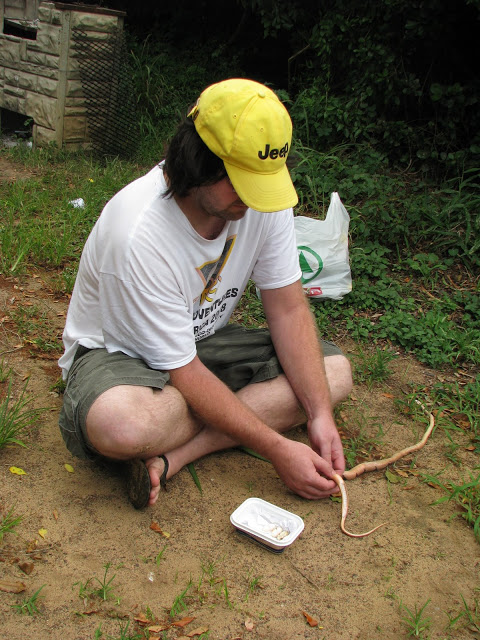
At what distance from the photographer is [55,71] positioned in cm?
602

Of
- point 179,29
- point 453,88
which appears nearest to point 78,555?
point 453,88

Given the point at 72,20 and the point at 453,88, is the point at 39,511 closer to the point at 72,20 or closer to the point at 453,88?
the point at 453,88

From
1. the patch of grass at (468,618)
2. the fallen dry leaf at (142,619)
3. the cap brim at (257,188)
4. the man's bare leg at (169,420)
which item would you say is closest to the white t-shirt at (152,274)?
the man's bare leg at (169,420)

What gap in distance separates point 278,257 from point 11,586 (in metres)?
1.48

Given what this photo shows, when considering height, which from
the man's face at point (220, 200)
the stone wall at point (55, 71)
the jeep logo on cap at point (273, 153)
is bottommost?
the stone wall at point (55, 71)

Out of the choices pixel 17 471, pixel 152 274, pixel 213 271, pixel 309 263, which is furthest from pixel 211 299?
pixel 309 263

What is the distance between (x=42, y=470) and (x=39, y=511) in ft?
0.74

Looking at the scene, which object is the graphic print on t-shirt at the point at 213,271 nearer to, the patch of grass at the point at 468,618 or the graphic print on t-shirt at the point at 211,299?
the graphic print on t-shirt at the point at 211,299

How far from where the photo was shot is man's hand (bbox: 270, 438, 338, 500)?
7.31 ft

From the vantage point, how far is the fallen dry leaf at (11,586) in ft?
6.19

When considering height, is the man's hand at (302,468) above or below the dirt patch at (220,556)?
above

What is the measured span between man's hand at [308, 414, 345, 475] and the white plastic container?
267 millimetres

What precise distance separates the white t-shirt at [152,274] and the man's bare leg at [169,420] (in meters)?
0.15

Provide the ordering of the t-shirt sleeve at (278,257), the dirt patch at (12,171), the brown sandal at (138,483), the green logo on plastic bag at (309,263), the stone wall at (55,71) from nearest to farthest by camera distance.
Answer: the brown sandal at (138,483), the t-shirt sleeve at (278,257), the green logo on plastic bag at (309,263), the dirt patch at (12,171), the stone wall at (55,71)
